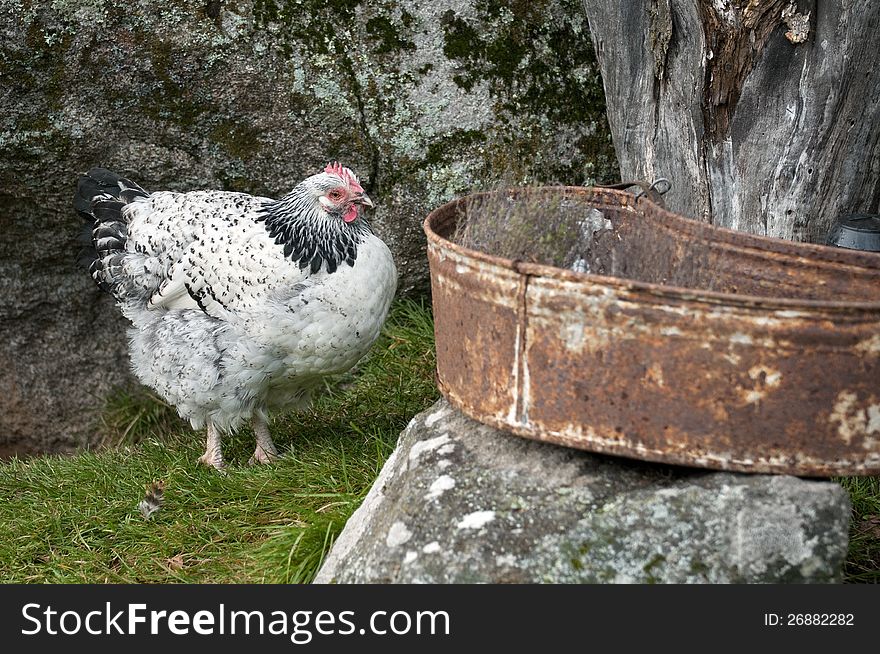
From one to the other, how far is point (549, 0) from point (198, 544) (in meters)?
3.01

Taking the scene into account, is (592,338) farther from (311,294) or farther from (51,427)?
(51,427)

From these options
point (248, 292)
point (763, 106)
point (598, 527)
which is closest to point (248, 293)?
point (248, 292)

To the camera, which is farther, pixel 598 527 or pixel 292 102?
pixel 292 102

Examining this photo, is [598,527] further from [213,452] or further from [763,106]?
[213,452]

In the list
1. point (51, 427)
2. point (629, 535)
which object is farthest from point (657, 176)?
point (51, 427)

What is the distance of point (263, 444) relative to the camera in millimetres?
4570

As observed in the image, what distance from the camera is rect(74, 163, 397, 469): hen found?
4.04 metres

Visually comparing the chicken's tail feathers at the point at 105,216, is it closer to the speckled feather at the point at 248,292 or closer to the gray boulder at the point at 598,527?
the speckled feather at the point at 248,292

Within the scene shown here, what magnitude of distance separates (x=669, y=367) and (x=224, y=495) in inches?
82.4

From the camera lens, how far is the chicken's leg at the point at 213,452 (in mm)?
4547

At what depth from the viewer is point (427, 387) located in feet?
16.2

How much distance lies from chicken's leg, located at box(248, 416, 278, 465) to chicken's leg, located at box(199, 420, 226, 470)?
0.14 metres

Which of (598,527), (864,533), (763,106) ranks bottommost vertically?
(864,533)

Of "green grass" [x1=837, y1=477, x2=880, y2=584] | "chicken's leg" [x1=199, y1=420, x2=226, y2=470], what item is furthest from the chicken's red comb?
"green grass" [x1=837, y1=477, x2=880, y2=584]
